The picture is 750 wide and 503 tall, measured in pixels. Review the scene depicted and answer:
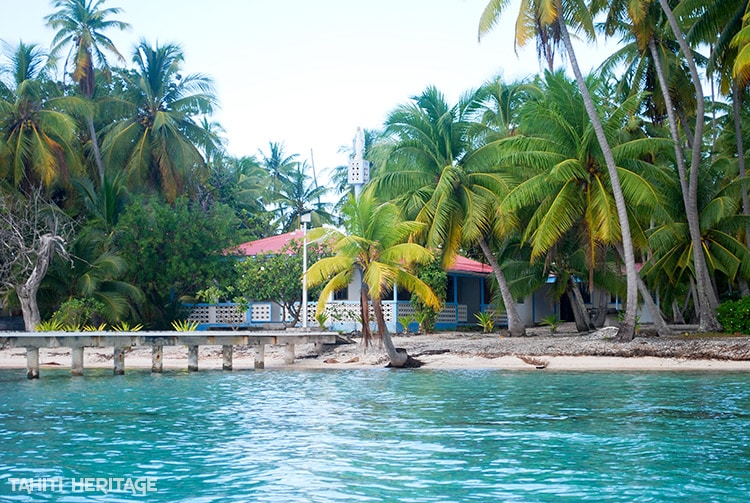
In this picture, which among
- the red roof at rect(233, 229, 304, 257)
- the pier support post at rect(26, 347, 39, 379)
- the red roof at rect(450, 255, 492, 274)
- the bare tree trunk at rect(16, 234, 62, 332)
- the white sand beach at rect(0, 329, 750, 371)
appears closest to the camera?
the pier support post at rect(26, 347, 39, 379)

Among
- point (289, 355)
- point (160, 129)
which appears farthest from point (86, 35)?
point (289, 355)

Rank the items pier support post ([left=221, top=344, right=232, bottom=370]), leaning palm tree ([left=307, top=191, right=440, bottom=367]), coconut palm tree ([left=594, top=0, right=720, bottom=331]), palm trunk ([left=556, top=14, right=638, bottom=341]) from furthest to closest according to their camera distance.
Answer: coconut palm tree ([left=594, top=0, right=720, bottom=331])
palm trunk ([left=556, top=14, right=638, bottom=341])
pier support post ([left=221, top=344, right=232, bottom=370])
leaning palm tree ([left=307, top=191, right=440, bottom=367])

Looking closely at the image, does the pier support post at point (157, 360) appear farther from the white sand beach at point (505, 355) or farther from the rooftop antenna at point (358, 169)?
the rooftop antenna at point (358, 169)

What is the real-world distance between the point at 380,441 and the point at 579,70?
52.9 ft

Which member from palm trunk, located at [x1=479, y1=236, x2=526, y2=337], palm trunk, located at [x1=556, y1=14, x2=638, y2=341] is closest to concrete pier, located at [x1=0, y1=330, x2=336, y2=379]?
palm trunk, located at [x1=479, y1=236, x2=526, y2=337]

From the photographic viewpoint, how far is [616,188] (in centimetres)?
2314

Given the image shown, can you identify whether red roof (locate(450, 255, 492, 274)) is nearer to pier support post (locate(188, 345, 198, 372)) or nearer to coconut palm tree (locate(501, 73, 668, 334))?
coconut palm tree (locate(501, 73, 668, 334))

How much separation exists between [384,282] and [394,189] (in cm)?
1026

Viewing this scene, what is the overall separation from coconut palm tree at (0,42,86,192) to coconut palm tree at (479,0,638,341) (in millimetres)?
17489

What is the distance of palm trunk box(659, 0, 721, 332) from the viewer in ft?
77.5

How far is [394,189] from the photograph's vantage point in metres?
29.1

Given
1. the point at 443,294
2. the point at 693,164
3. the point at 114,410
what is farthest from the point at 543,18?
the point at 114,410

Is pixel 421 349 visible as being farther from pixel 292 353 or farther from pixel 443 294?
pixel 443 294

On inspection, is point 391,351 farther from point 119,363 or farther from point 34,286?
point 34,286
